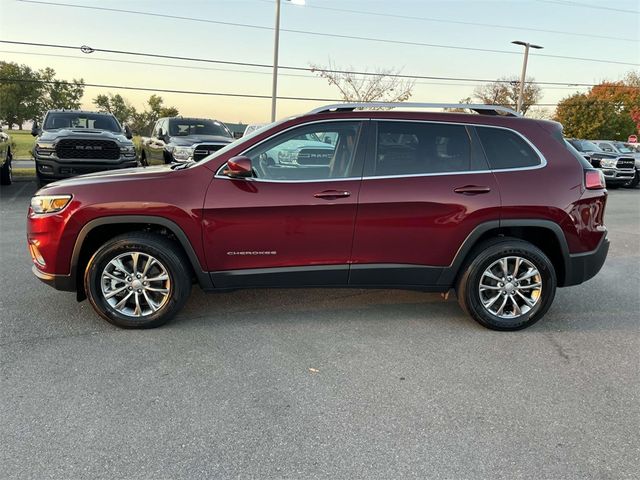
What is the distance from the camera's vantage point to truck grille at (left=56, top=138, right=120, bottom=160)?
10.5m

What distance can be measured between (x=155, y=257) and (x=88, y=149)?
8100 millimetres

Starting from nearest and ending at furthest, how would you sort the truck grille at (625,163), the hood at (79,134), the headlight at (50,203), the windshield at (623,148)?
the headlight at (50,203) < the hood at (79,134) < the truck grille at (625,163) < the windshield at (623,148)

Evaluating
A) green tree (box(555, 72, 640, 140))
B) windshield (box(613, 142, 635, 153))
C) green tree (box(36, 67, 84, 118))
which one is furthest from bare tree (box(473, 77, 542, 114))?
green tree (box(36, 67, 84, 118))

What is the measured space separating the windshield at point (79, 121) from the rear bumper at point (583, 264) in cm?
1116

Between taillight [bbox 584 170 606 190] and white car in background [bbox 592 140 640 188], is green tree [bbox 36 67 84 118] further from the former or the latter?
taillight [bbox 584 170 606 190]

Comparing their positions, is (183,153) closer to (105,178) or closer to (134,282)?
(105,178)

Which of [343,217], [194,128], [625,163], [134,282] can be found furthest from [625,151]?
[134,282]

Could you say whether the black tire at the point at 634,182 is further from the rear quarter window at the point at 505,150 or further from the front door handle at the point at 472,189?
the front door handle at the point at 472,189

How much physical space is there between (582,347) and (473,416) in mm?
1541

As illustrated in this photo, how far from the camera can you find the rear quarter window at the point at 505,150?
397cm

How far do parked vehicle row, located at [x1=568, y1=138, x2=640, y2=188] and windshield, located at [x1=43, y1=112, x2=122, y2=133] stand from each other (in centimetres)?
1599

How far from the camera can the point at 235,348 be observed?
359 cm

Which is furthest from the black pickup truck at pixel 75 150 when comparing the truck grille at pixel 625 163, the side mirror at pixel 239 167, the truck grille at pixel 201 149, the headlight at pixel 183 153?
the truck grille at pixel 625 163

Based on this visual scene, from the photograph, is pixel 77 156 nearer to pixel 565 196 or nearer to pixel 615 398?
pixel 565 196
